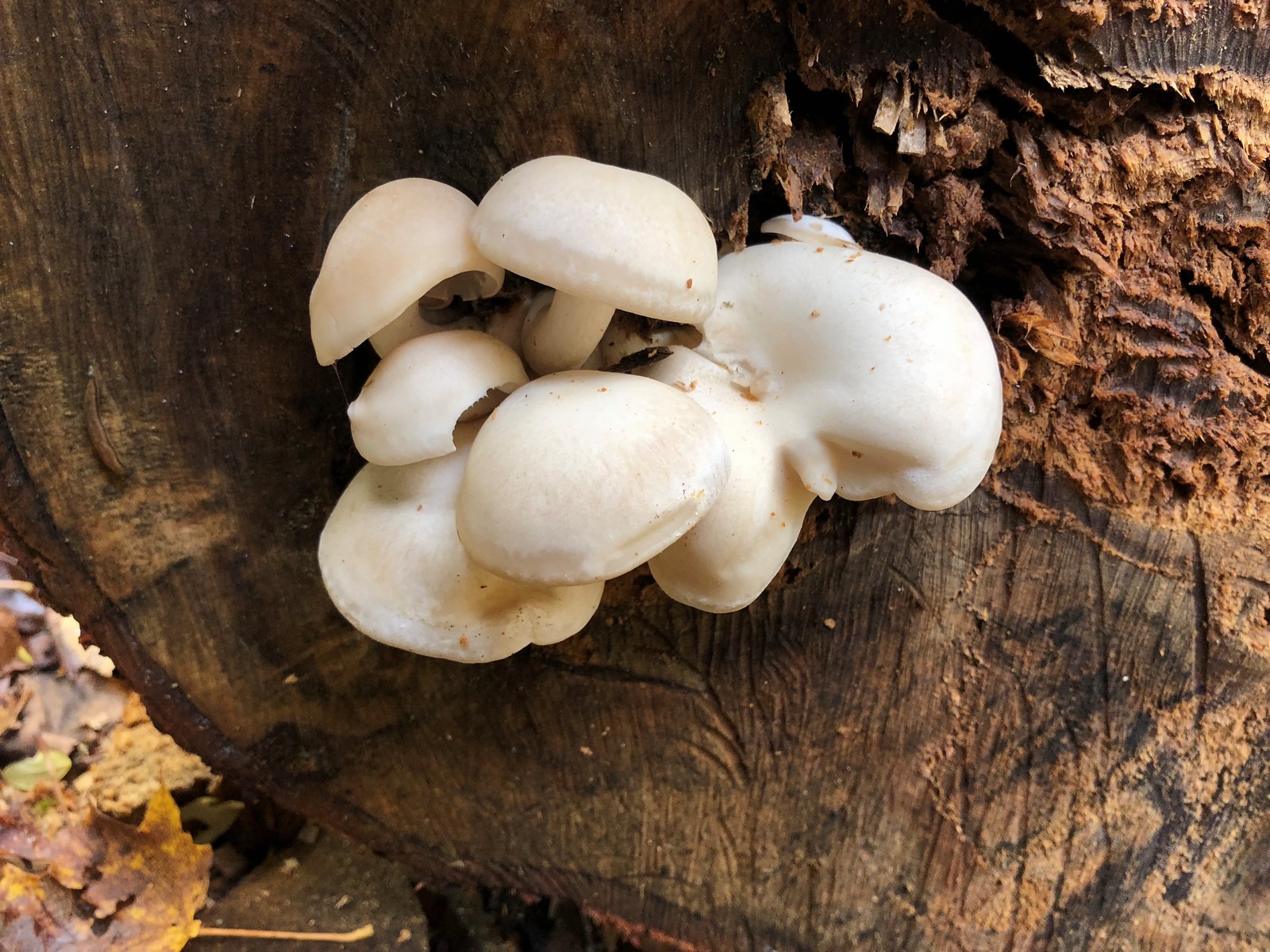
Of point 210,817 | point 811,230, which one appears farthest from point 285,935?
point 811,230

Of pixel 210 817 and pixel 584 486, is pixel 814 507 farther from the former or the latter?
pixel 210 817

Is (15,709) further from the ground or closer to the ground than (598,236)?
closer to the ground

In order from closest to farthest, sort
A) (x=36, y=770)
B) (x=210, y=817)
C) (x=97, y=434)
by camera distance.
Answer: (x=97, y=434), (x=36, y=770), (x=210, y=817)

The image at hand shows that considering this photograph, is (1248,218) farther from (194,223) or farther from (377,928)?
(377,928)

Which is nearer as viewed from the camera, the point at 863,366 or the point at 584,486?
the point at 584,486

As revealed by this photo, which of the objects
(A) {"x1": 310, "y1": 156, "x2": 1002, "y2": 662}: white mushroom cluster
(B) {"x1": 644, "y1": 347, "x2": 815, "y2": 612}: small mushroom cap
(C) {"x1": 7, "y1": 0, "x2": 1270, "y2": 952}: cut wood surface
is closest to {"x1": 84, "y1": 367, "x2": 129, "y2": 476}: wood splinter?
(C) {"x1": 7, "y1": 0, "x2": 1270, "y2": 952}: cut wood surface

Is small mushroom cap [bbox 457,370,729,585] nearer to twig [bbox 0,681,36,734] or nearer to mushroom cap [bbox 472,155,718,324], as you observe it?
mushroom cap [bbox 472,155,718,324]

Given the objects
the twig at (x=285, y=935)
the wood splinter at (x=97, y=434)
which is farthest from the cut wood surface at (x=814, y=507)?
the twig at (x=285, y=935)

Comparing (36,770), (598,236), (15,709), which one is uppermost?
(598,236)

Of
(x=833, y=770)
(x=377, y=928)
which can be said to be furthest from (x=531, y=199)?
(x=377, y=928)
